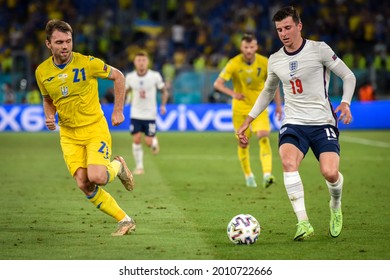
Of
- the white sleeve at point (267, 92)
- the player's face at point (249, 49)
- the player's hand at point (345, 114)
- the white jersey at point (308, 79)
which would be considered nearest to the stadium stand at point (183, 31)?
the player's face at point (249, 49)

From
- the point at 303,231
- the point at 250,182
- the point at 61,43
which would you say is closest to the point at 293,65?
the point at 303,231

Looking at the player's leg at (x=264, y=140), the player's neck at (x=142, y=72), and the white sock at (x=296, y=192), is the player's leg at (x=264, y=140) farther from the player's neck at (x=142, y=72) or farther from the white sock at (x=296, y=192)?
the white sock at (x=296, y=192)

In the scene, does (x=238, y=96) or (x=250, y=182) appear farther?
(x=250, y=182)

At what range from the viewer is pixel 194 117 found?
30.8 metres

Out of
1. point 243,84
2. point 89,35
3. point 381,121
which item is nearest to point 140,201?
point 243,84

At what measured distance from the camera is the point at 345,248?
28.0 feet

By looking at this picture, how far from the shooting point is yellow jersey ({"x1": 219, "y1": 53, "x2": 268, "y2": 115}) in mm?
14523

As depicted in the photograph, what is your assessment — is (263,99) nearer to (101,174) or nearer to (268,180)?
(101,174)

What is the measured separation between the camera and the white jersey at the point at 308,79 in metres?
9.15

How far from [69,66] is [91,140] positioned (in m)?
0.83

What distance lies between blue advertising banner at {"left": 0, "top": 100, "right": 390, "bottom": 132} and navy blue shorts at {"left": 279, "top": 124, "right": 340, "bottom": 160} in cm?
2114

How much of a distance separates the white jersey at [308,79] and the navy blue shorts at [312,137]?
59 mm

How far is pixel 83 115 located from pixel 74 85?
36cm

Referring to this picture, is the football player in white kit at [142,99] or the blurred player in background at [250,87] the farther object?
the football player in white kit at [142,99]
